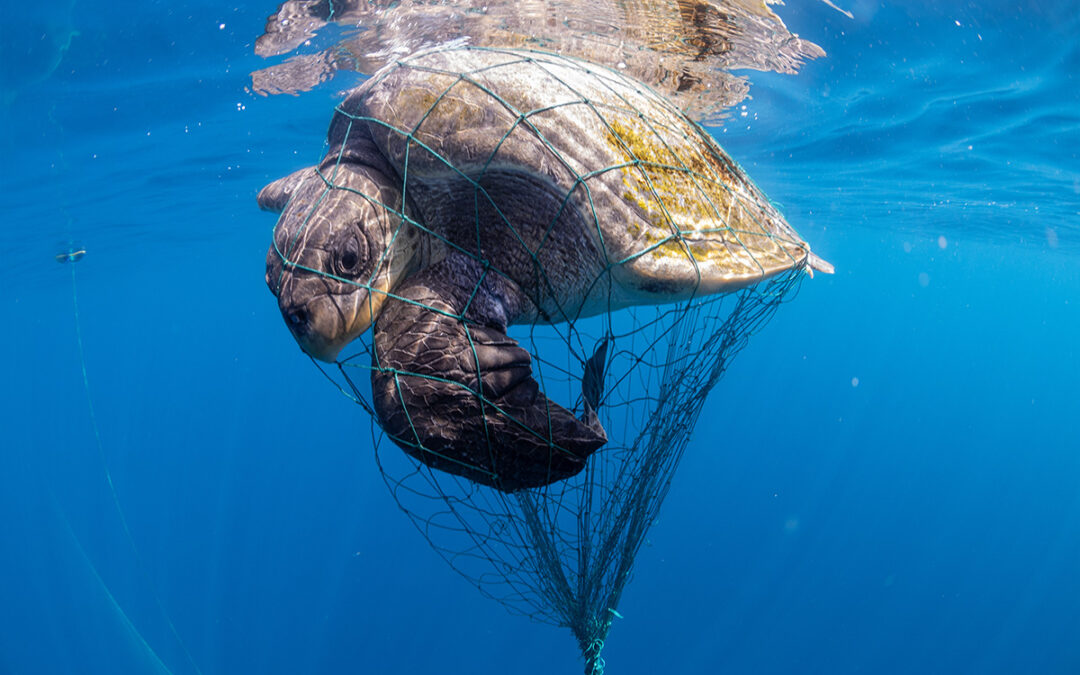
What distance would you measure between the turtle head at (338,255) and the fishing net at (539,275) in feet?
0.06

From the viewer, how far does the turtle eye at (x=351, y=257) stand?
2.63 m

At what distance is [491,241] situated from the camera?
3025 mm

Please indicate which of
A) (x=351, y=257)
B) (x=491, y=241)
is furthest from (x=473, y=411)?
(x=491, y=241)

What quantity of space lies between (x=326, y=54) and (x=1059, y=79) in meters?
Result: 10.3

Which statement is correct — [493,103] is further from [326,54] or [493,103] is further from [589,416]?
[326,54]

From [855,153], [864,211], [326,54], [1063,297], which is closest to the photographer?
[326,54]

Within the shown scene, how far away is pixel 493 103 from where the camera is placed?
9.40 ft

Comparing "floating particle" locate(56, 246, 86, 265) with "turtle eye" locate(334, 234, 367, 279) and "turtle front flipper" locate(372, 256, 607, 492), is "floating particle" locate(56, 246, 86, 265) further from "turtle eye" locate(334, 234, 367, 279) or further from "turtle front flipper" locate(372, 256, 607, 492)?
"turtle front flipper" locate(372, 256, 607, 492)

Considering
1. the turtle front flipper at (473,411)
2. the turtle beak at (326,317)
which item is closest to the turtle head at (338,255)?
the turtle beak at (326,317)

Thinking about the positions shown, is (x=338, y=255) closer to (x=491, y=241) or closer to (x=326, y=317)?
(x=326, y=317)

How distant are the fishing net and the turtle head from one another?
0.06ft

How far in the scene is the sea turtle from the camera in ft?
7.41

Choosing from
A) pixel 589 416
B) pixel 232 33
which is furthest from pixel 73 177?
pixel 589 416

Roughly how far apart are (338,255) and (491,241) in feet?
2.66
